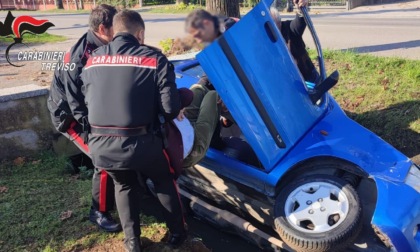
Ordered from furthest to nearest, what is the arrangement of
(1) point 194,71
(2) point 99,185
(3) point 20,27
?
(3) point 20,27 → (1) point 194,71 → (2) point 99,185

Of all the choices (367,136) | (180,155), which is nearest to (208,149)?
(180,155)

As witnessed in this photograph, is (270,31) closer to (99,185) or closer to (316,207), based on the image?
(316,207)

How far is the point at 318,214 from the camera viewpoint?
2896 mm

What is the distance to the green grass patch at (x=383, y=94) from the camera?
5.29 metres

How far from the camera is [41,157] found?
502cm

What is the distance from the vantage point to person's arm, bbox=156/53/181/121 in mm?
2662

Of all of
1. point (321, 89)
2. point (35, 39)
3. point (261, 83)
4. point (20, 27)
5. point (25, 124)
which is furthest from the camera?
Result: point (35, 39)

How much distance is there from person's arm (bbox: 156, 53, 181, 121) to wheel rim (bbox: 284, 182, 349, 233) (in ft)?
3.51

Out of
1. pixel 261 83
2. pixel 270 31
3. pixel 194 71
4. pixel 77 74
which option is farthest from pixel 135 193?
pixel 194 71

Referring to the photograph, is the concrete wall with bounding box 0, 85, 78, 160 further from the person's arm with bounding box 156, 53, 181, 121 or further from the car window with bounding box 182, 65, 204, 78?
the person's arm with bounding box 156, 53, 181, 121

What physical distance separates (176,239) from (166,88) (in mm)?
1231

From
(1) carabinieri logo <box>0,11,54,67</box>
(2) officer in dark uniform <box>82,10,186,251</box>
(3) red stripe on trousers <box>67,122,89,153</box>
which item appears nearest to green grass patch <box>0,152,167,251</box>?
(3) red stripe on trousers <box>67,122,89,153</box>

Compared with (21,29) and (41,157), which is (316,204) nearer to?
(41,157)

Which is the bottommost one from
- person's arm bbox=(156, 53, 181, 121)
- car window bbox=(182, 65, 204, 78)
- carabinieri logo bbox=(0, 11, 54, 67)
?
carabinieri logo bbox=(0, 11, 54, 67)
